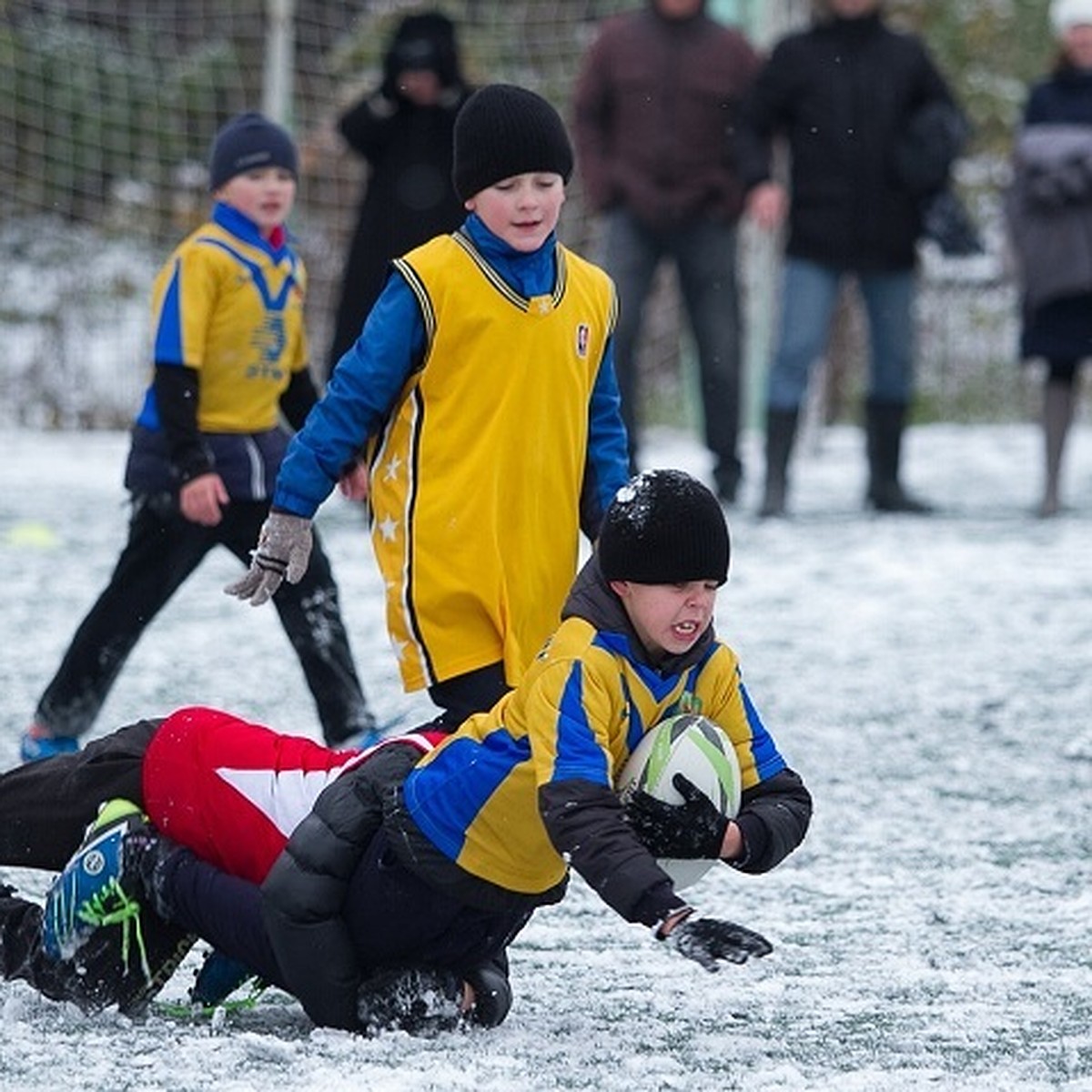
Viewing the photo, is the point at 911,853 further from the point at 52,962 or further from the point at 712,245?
the point at 712,245

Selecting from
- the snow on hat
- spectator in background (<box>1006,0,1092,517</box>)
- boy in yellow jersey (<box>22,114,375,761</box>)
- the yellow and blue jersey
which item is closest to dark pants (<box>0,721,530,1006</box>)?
boy in yellow jersey (<box>22,114,375,761</box>)

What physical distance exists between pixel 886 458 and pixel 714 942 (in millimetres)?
7207

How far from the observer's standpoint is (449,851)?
3.88 m

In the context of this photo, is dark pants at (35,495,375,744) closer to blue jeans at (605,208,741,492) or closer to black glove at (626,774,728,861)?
black glove at (626,774,728,861)

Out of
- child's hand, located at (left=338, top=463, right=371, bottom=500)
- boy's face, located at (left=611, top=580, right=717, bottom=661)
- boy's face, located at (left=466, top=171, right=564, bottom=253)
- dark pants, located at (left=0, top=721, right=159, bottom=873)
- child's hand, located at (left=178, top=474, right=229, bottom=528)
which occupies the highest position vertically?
boy's face, located at (left=466, top=171, right=564, bottom=253)

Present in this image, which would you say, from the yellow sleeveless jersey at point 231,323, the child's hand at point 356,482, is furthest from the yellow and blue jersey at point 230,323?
the child's hand at point 356,482

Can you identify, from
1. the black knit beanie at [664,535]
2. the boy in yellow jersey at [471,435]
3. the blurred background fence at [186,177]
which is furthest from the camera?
the blurred background fence at [186,177]

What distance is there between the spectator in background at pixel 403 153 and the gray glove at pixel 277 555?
515 centimetres

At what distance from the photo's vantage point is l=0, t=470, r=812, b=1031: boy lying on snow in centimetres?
372

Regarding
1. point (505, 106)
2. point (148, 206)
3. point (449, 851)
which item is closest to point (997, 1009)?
point (449, 851)

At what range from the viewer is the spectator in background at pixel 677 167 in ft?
33.8

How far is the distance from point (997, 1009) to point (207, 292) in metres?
2.59

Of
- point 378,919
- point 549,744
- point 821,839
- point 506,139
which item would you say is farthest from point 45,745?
point 549,744

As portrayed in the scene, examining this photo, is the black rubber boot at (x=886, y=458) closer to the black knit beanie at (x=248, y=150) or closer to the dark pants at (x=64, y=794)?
the black knit beanie at (x=248, y=150)
